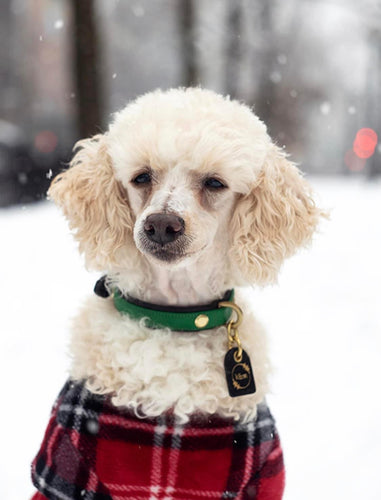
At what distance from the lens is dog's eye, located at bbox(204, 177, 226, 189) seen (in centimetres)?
177

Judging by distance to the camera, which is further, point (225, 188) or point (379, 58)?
point (379, 58)

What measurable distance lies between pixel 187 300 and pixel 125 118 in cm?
68

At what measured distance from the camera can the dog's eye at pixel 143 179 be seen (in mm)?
1787

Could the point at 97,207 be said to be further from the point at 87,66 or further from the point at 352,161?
the point at 352,161

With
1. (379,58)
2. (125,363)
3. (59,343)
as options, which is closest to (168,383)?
(125,363)

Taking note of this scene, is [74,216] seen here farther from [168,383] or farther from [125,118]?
[168,383]

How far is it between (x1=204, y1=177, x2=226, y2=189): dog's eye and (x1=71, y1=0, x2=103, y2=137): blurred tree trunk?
5.42 m

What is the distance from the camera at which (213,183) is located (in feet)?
5.85

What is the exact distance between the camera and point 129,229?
6.14 feet

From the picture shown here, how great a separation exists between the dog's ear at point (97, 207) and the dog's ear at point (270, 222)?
0.41m

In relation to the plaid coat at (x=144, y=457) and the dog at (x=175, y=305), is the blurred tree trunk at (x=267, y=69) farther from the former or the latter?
the plaid coat at (x=144, y=457)

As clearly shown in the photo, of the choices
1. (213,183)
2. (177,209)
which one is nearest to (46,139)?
(213,183)

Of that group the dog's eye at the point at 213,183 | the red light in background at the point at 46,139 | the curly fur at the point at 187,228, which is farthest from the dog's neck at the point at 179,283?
the red light in background at the point at 46,139

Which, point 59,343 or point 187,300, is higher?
point 187,300
